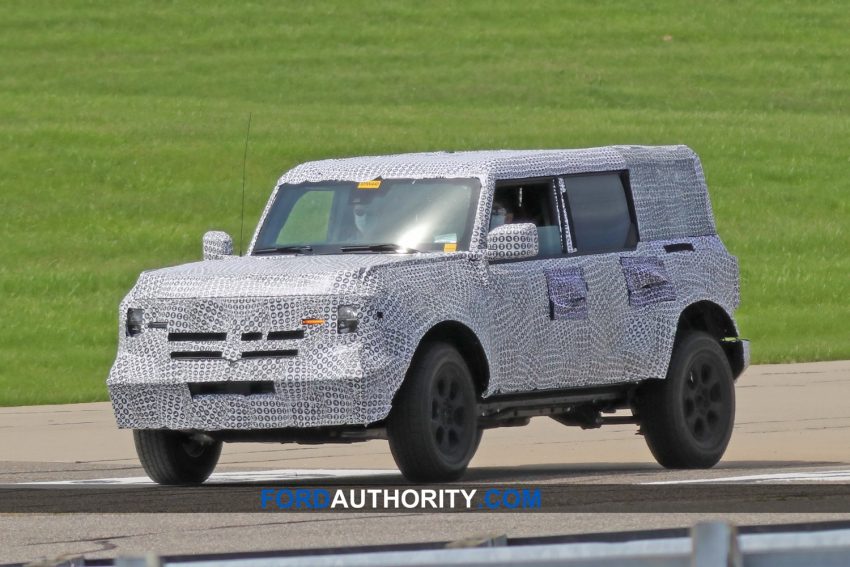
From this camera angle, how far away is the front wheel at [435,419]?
1101 centimetres

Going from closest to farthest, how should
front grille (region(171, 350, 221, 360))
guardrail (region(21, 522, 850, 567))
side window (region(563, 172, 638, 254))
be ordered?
1. guardrail (region(21, 522, 850, 567))
2. front grille (region(171, 350, 221, 360))
3. side window (region(563, 172, 638, 254))

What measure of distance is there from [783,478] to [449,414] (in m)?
1.91

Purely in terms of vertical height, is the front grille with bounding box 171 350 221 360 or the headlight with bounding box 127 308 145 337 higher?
the headlight with bounding box 127 308 145 337

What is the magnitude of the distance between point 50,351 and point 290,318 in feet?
44.6

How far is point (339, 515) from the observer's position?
32.8 ft

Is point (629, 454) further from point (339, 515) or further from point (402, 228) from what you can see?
point (339, 515)

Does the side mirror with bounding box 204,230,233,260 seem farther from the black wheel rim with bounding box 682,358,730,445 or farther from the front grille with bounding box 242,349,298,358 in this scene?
the black wheel rim with bounding box 682,358,730,445

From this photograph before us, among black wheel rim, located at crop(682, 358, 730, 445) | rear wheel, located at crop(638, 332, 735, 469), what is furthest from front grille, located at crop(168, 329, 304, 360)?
black wheel rim, located at crop(682, 358, 730, 445)

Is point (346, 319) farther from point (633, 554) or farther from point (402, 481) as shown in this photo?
point (633, 554)

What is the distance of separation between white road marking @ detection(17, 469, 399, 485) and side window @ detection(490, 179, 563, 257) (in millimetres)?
1726

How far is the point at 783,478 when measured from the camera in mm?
11375

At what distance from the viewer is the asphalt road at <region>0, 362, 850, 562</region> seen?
9.08 meters

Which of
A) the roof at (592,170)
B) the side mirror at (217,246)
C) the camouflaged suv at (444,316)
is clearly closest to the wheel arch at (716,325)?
the camouflaged suv at (444,316)

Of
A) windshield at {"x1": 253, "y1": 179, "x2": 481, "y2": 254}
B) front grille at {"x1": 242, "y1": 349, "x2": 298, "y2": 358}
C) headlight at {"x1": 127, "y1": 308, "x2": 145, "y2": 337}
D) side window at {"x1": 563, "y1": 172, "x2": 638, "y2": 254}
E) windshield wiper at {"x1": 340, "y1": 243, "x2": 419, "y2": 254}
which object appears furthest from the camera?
side window at {"x1": 563, "y1": 172, "x2": 638, "y2": 254}
